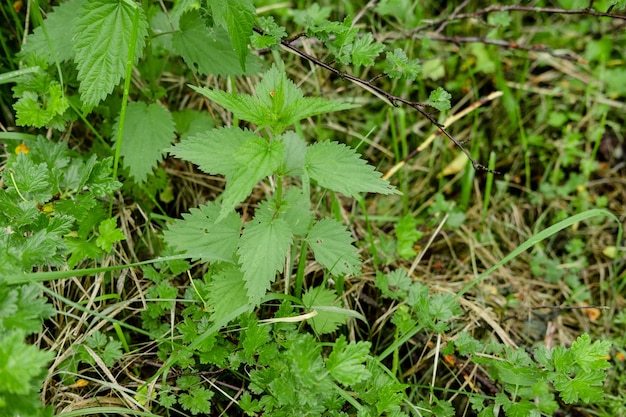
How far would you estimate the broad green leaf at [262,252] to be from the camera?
5.32 feet

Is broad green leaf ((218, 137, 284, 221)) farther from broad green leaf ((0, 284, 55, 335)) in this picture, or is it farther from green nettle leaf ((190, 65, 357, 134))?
broad green leaf ((0, 284, 55, 335))

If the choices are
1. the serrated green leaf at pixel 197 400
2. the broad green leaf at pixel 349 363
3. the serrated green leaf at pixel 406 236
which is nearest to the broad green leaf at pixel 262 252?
the broad green leaf at pixel 349 363

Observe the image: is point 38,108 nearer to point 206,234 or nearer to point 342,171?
point 206,234

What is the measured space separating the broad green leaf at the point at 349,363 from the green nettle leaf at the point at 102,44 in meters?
1.08

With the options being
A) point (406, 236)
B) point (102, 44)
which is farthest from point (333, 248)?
point (102, 44)

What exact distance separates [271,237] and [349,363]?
0.43 metres

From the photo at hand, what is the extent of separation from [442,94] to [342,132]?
111cm

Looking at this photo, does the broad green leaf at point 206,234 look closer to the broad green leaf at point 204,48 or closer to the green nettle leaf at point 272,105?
the green nettle leaf at point 272,105

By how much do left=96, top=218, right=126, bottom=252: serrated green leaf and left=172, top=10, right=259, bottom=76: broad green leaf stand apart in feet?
2.07

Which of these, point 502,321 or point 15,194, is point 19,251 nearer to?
point 15,194

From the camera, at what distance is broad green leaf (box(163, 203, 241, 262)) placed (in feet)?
5.90

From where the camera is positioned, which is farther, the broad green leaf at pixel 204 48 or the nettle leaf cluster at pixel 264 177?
the broad green leaf at pixel 204 48

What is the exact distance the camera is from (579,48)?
3314mm

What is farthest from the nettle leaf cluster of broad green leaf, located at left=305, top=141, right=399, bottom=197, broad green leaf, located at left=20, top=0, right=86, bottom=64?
broad green leaf, located at left=20, top=0, right=86, bottom=64
